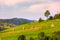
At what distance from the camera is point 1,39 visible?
11488cm

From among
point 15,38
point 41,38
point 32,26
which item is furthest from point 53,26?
point 41,38

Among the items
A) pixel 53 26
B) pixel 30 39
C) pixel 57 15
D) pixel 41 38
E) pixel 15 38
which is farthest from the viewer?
pixel 57 15

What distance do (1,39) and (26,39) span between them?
51.5 ft

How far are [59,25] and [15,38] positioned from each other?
3251cm

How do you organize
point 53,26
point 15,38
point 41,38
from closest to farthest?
point 41,38 → point 15,38 → point 53,26

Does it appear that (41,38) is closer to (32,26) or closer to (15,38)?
(15,38)

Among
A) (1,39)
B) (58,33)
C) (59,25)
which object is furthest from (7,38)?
(59,25)

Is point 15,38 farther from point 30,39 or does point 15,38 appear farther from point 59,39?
point 59,39

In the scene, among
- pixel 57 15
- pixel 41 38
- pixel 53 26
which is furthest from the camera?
pixel 57 15

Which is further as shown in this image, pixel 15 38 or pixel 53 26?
pixel 53 26

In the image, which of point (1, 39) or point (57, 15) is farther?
point (57, 15)

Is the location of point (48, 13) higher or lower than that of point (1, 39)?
higher

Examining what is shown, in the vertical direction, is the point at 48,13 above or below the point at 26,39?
above

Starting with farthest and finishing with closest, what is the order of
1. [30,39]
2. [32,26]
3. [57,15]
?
[57,15]
[32,26]
[30,39]
